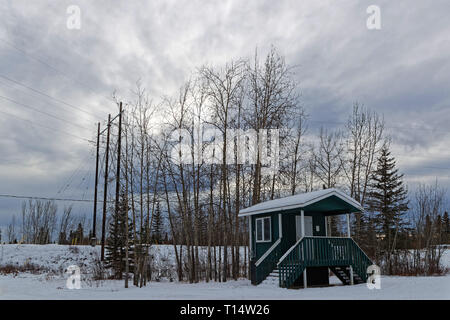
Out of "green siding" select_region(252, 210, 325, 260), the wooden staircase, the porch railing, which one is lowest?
the wooden staircase

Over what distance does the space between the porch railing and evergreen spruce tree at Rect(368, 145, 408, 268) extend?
1188 cm

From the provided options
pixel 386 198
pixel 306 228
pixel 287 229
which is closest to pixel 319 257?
pixel 306 228

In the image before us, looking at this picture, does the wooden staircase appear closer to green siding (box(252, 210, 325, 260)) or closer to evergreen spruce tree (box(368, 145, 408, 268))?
green siding (box(252, 210, 325, 260))

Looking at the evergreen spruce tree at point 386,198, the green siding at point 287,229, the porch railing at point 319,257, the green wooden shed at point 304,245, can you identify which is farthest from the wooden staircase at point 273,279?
the evergreen spruce tree at point 386,198

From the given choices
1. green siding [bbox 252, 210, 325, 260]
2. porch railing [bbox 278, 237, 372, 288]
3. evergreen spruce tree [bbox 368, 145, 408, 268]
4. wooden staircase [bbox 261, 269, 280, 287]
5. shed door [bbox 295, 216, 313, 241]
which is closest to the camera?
porch railing [bbox 278, 237, 372, 288]

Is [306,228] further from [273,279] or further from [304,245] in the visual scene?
[273,279]

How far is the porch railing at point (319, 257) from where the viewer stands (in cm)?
1240

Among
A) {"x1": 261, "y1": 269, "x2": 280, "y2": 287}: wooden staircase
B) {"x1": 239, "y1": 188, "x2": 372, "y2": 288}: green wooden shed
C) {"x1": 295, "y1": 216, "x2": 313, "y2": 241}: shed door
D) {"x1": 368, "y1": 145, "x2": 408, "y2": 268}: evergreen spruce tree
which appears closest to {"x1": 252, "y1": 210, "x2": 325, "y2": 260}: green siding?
{"x1": 239, "y1": 188, "x2": 372, "y2": 288}: green wooden shed

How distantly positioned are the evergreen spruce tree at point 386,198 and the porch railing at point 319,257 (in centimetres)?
1188

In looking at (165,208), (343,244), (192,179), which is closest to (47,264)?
(165,208)

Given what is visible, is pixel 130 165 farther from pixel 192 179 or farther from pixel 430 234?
pixel 430 234

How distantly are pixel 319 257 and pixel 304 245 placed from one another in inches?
33.9

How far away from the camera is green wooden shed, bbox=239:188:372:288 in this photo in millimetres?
12633

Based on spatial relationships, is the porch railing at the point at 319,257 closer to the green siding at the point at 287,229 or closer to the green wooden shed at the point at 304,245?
the green wooden shed at the point at 304,245
